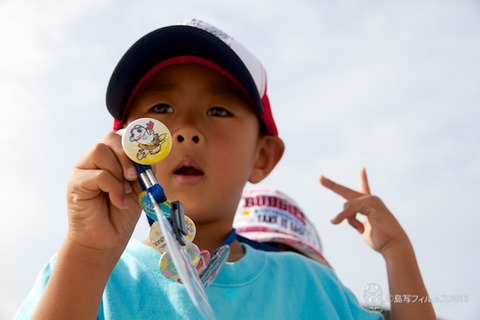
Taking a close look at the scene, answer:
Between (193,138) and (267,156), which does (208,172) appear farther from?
(267,156)

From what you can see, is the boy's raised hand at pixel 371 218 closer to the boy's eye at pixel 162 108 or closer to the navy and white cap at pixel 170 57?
the navy and white cap at pixel 170 57

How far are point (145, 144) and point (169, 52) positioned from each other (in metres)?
0.85

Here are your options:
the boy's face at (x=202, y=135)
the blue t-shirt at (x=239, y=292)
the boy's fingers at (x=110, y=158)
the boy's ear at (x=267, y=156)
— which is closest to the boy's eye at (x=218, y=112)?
the boy's face at (x=202, y=135)

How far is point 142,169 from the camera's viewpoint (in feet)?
3.37

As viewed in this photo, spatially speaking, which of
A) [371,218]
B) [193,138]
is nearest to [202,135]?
[193,138]

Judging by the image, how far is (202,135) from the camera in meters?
1.65

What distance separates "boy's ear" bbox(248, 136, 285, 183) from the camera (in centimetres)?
206

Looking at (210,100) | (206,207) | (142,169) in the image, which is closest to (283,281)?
(206,207)

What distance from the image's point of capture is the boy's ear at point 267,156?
2057 millimetres

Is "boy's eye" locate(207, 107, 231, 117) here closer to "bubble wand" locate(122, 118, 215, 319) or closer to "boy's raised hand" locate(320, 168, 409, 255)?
"boy's raised hand" locate(320, 168, 409, 255)

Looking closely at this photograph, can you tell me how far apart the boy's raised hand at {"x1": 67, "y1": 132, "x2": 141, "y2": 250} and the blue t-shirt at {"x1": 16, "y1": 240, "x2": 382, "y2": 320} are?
11.9 inches

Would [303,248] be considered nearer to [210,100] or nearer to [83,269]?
[210,100]

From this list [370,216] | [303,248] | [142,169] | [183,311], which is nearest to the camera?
[142,169]

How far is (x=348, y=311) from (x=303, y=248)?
1594mm
